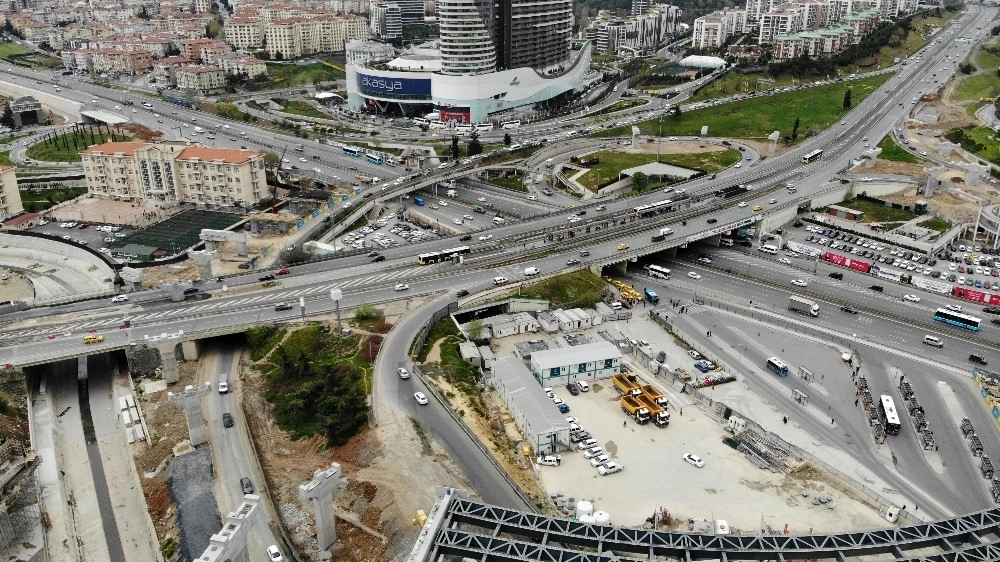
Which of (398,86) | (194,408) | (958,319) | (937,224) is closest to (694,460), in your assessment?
(194,408)

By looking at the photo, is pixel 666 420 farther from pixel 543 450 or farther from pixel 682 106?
pixel 682 106

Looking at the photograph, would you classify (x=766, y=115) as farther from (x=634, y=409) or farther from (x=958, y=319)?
(x=634, y=409)

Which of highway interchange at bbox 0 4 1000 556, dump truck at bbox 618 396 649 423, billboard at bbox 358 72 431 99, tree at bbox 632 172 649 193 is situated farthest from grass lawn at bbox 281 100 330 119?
dump truck at bbox 618 396 649 423

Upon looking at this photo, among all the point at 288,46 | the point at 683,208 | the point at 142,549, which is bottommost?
the point at 142,549

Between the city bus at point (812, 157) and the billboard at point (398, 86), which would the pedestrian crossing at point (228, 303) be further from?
the billboard at point (398, 86)

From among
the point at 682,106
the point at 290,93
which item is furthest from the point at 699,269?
the point at 290,93
